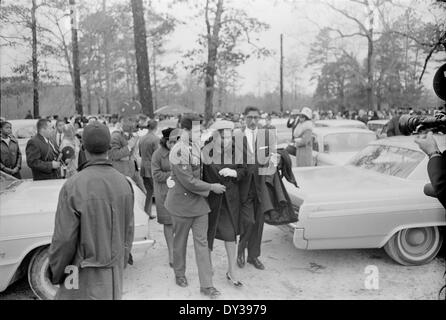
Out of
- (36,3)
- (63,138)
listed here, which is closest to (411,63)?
(36,3)

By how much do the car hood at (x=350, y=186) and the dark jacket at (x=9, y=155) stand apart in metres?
4.43

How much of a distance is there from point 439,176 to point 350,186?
9.09ft

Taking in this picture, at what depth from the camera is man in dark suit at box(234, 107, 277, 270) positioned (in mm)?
4484

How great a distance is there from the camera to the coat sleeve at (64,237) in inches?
93.2

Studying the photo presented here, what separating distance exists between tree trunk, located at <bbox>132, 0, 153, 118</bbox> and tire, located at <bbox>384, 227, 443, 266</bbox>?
8.04 meters

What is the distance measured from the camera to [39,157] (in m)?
6.07

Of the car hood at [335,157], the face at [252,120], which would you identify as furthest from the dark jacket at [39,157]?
the car hood at [335,157]

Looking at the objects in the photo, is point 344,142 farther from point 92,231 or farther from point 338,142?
point 92,231

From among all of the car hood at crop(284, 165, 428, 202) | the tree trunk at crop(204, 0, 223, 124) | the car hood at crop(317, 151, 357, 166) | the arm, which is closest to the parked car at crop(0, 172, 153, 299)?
the car hood at crop(284, 165, 428, 202)

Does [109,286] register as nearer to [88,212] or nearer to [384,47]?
[88,212]

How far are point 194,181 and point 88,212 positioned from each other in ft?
5.24
